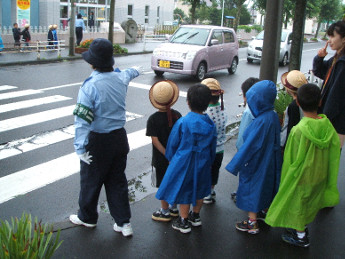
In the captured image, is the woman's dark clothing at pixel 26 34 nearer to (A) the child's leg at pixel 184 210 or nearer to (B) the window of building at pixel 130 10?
(A) the child's leg at pixel 184 210

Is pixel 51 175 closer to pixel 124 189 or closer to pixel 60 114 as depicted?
pixel 124 189

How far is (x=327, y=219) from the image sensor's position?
4352 mm

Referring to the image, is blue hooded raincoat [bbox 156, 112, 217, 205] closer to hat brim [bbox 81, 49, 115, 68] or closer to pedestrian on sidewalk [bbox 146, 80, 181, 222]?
pedestrian on sidewalk [bbox 146, 80, 181, 222]

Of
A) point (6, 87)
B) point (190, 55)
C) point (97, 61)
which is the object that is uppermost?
point (97, 61)

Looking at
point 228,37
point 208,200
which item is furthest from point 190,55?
point 208,200

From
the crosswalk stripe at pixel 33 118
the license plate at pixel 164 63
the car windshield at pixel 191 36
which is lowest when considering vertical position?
the crosswalk stripe at pixel 33 118

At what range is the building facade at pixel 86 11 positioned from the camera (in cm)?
2558

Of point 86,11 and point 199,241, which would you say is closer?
point 199,241

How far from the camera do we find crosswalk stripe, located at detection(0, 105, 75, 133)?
777 cm

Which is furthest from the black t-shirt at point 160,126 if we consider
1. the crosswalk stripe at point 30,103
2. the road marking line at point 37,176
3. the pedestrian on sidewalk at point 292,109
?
the crosswalk stripe at point 30,103

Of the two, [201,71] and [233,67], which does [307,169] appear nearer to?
[201,71]

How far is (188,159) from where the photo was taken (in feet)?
12.1

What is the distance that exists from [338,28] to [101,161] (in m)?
2.70

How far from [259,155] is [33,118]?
585 cm
